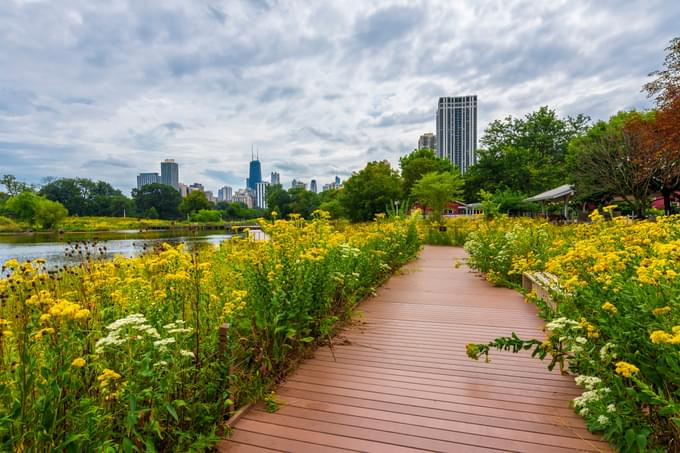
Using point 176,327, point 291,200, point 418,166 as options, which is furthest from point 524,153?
point 291,200

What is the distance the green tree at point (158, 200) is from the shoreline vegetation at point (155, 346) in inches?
2829

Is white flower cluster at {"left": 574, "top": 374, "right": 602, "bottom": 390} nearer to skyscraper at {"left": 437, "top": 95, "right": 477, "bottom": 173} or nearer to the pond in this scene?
the pond

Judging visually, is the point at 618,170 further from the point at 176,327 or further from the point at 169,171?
the point at 169,171

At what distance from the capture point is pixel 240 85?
12.9 metres

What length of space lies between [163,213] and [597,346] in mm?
75307

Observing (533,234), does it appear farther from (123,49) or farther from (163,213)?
(163,213)

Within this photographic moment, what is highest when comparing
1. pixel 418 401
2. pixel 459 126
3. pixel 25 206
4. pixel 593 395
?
pixel 459 126

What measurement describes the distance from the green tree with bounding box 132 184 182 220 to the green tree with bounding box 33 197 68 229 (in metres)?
29.2

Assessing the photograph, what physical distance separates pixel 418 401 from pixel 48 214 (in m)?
45.8

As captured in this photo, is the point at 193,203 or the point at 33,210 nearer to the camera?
the point at 33,210

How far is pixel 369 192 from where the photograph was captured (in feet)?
82.6

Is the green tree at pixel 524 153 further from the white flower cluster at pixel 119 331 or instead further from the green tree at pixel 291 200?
the white flower cluster at pixel 119 331

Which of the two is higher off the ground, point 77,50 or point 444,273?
point 77,50

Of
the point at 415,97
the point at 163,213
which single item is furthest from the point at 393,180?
the point at 163,213
